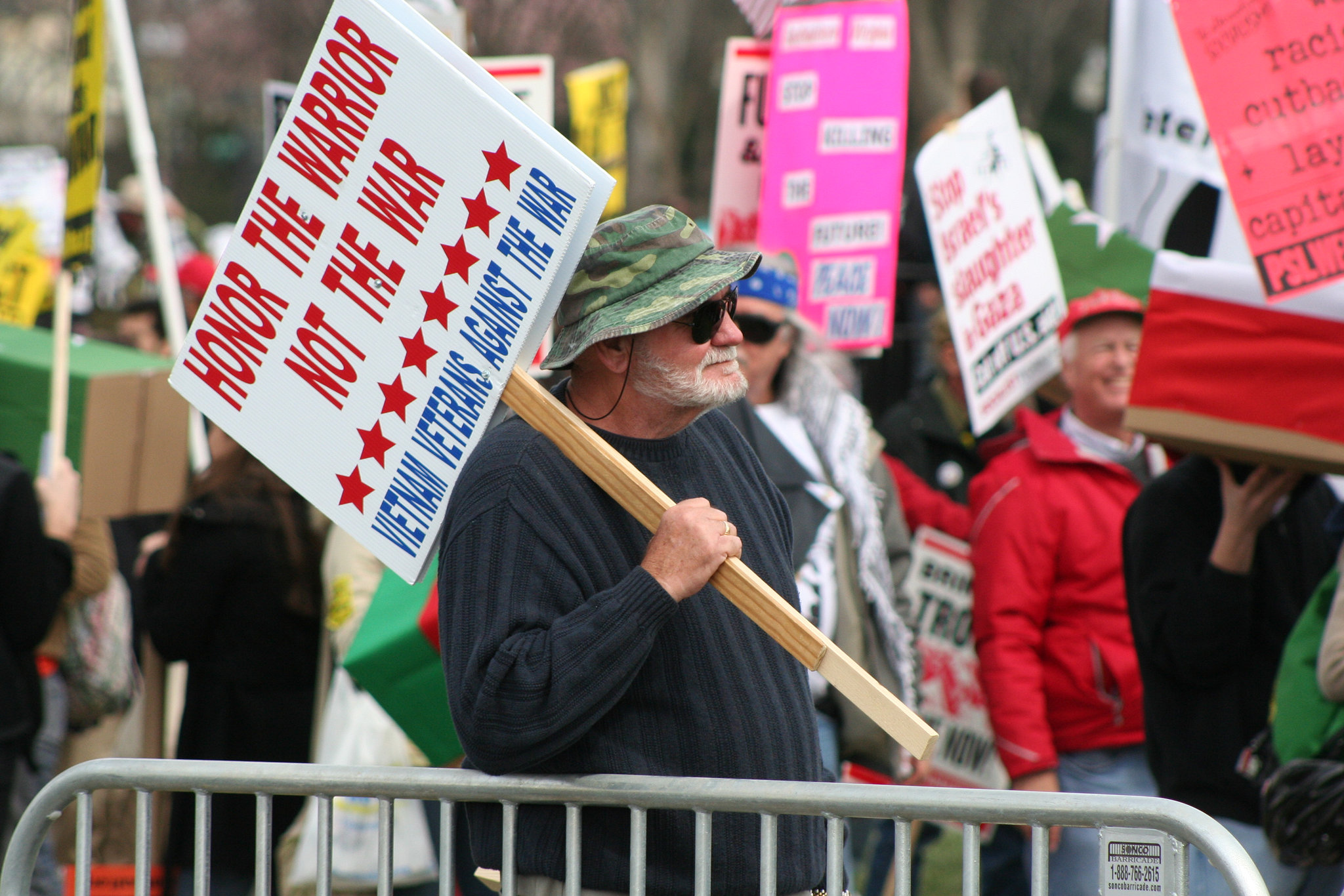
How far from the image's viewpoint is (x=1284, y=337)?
12.7ft

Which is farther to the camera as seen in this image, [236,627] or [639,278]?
[236,627]

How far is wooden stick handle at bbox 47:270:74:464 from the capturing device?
5.25 m

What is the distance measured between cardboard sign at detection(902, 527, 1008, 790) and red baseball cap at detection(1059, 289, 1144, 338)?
32.2 inches

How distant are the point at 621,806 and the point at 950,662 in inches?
119

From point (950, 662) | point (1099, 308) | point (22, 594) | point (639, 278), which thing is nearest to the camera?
point (639, 278)

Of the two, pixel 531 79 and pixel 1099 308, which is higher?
pixel 531 79

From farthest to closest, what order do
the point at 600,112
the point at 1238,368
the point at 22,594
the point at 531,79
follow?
the point at 600,112
the point at 531,79
the point at 22,594
the point at 1238,368

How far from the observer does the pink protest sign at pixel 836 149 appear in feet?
20.0

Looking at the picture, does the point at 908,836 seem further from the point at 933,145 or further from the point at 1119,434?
the point at 933,145

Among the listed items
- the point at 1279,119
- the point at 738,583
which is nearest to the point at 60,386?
the point at 738,583

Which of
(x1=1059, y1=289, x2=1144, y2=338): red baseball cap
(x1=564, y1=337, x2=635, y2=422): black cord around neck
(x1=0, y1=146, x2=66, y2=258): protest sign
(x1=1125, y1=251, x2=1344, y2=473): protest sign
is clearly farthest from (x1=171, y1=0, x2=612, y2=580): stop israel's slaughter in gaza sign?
(x1=0, y1=146, x2=66, y2=258): protest sign

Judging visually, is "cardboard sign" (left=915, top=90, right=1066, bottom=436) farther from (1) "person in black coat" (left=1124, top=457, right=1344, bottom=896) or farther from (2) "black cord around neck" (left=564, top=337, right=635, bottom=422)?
(2) "black cord around neck" (left=564, top=337, right=635, bottom=422)

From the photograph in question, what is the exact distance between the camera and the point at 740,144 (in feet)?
21.1

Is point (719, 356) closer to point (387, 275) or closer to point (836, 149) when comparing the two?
point (387, 275)
